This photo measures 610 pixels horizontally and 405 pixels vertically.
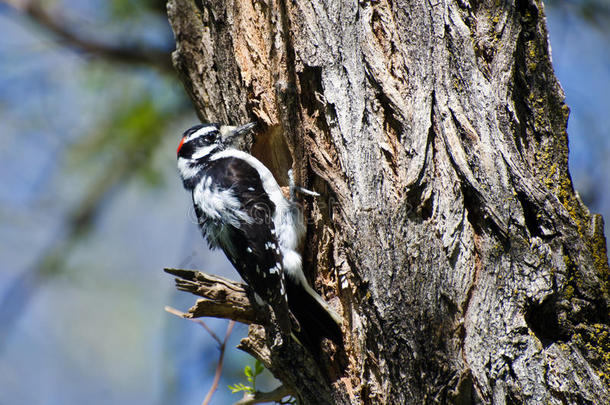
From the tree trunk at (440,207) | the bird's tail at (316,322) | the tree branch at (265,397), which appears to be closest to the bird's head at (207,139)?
the tree trunk at (440,207)

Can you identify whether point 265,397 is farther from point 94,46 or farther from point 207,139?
point 94,46

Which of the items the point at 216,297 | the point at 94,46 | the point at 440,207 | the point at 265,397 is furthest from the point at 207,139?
the point at 94,46

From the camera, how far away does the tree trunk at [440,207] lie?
2.21 metres

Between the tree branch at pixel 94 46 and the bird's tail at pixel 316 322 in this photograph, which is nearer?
the bird's tail at pixel 316 322

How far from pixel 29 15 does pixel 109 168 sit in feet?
5.49

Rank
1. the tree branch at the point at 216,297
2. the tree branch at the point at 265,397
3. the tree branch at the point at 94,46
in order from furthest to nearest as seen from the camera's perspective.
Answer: the tree branch at the point at 94,46
the tree branch at the point at 265,397
the tree branch at the point at 216,297

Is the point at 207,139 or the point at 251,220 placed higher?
the point at 207,139

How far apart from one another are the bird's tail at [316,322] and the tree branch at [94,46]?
332 cm

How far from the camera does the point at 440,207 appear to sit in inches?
92.0

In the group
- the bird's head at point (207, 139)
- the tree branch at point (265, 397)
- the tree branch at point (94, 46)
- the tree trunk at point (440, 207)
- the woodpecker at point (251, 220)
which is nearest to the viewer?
the tree trunk at point (440, 207)

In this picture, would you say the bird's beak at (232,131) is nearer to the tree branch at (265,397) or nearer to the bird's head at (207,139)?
the bird's head at (207,139)

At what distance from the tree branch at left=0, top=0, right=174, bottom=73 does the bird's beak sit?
2.05m

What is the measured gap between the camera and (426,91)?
8.10ft

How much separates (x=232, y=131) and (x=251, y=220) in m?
0.58
